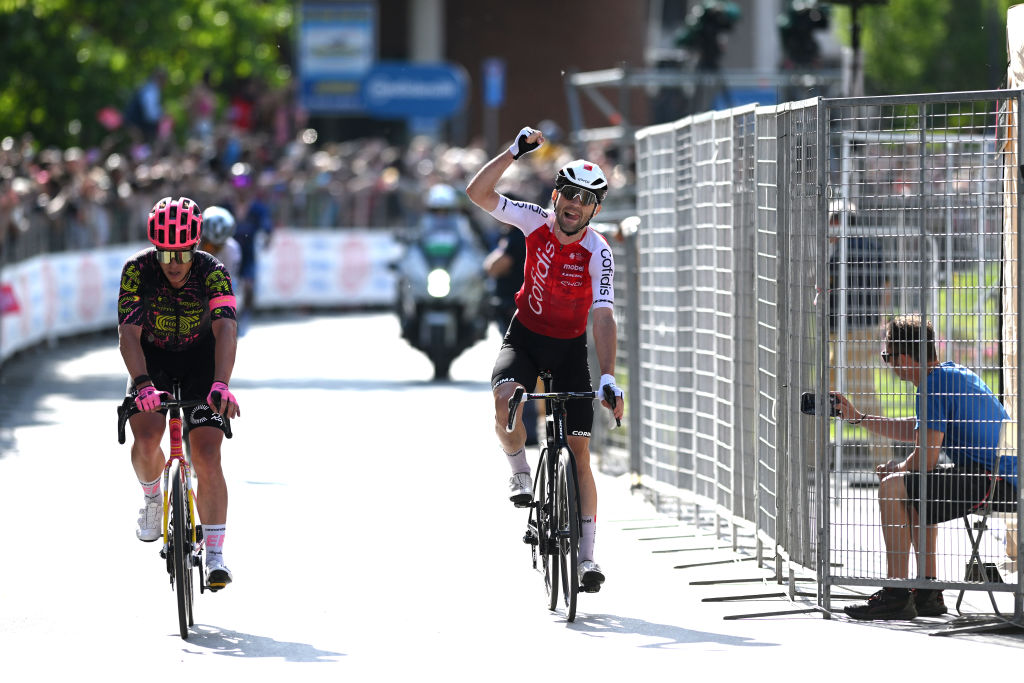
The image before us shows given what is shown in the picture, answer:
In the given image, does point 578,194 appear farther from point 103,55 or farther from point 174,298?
point 103,55

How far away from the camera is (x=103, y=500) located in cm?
1222

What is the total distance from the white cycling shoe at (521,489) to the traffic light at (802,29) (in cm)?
1203

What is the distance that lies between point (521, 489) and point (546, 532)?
→ 260 mm

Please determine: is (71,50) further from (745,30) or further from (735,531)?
(745,30)

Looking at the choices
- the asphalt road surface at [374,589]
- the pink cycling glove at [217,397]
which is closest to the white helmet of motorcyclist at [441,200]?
the asphalt road surface at [374,589]

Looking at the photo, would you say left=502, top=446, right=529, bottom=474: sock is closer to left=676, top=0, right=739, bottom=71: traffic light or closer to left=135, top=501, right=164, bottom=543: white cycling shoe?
left=135, top=501, right=164, bottom=543: white cycling shoe

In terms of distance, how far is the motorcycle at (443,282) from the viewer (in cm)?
2005

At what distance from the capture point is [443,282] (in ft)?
65.7

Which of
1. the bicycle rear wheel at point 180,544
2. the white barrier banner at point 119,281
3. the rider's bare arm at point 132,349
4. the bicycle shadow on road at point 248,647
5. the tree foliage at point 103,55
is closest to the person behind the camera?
the bicycle shadow on road at point 248,647

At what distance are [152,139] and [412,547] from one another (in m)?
21.6

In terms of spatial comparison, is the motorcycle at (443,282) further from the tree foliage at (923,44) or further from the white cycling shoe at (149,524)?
the tree foliage at (923,44)

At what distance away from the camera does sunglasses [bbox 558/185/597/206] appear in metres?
8.81

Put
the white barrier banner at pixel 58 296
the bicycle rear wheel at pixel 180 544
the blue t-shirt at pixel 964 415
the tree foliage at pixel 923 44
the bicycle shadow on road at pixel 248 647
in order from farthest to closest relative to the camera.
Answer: the tree foliage at pixel 923 44 < the white barrier banner at pixel 58 296 < the blue t-shirt at pixel 964 415 < the bicycle rear wheel at pixel 180 544 < the bicycle shadow on road at pixel 248 647

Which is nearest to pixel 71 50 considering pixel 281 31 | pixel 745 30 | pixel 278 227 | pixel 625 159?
pixel 278 227
